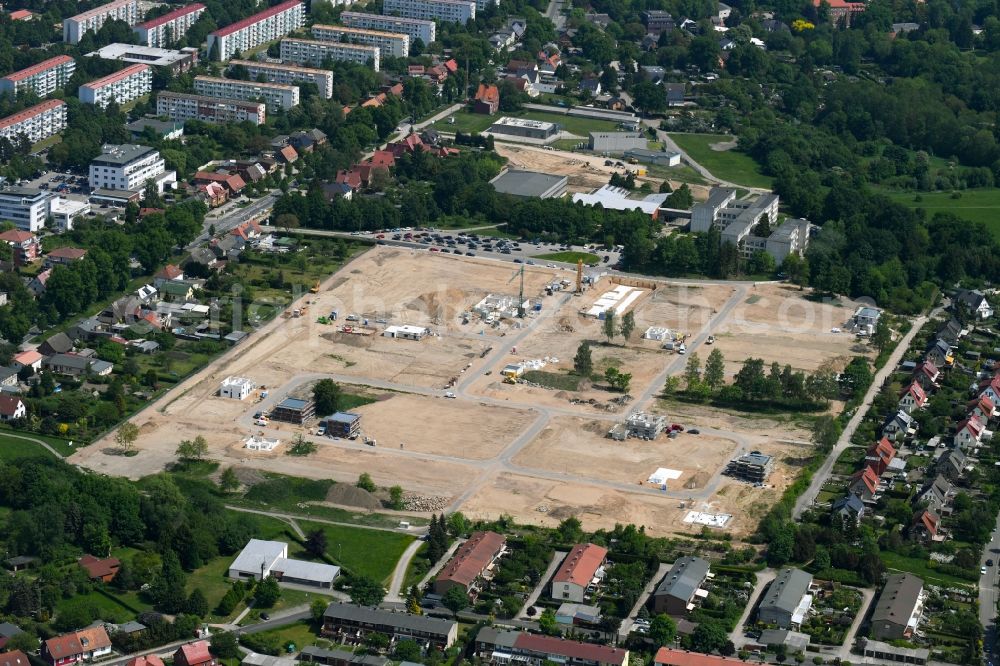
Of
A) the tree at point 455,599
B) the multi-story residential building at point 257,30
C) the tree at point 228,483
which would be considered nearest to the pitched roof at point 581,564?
the tree at point 455,599

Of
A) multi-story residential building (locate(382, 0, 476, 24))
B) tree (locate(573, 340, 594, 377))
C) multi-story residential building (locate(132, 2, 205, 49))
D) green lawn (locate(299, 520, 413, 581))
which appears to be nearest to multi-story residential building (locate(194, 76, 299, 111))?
multi-story residential building (locate(132, 2, 205, 49))

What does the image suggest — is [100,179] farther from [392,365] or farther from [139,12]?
[139,12]

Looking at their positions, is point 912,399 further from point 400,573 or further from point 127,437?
point 127,437

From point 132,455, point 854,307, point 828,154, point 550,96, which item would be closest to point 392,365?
point 132,455

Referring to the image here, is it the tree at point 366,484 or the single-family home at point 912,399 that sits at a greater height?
the single-family home at point 912,399

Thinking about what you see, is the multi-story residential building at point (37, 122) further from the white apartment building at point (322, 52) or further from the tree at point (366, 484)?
the tree at point (366, 484)

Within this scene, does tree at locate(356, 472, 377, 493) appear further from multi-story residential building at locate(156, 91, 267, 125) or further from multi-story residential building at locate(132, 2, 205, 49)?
multi-story residential building at locate(132, 2, 205, 49)
